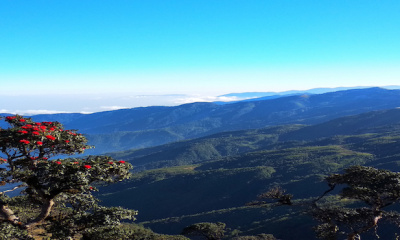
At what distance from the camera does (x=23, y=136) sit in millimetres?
12352

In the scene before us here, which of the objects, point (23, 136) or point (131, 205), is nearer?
point (23, 136)

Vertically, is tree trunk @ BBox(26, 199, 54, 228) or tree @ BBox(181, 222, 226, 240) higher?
tree trunk @ BBox(26, 199, 54, 228)

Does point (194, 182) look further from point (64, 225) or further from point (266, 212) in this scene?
point (64, 225)

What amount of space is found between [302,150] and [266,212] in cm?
→ 10005

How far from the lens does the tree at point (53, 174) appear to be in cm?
1216

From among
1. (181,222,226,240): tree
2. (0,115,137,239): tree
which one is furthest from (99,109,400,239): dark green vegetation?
(0,115,137,239): tree

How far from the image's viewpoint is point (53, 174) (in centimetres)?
1201

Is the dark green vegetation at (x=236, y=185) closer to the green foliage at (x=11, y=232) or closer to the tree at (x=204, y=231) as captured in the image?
the tree at (x=204, y=231)

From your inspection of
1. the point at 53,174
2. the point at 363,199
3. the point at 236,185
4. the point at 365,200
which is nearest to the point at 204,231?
the point at 363,199

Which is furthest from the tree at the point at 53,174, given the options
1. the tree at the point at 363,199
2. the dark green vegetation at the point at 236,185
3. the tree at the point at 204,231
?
the dark green vegetation at the point at 236,185

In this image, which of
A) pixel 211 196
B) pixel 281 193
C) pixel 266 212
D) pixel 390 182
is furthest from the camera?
pixel 211 196

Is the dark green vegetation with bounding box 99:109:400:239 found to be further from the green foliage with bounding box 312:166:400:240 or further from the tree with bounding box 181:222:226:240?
the green foliage with bounding box 312:166:400:240

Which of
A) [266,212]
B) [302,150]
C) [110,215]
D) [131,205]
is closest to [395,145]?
[302,150]

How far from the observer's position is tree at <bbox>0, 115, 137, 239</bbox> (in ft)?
39.9
